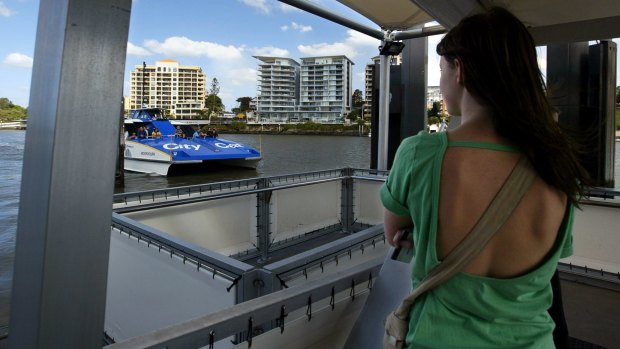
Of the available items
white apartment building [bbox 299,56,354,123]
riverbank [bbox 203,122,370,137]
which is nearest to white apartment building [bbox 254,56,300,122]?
white apartment building [bbox 299,56,354,123]

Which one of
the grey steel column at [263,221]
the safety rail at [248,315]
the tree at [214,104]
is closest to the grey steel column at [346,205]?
the grey steel column at [263,221]

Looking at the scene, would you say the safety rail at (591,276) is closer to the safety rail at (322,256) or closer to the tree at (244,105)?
the safety rail at (322,256)

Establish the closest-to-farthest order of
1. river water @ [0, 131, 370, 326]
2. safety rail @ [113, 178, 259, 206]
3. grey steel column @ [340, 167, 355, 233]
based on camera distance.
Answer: safety rail @ [113, 178, 259, 206]
river water @ [0, 131, 370, 326]
grey steel column @ [340, 167, 355, 233]

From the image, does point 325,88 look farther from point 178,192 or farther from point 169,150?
point 178,192

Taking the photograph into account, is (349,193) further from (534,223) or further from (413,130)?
(534,223)

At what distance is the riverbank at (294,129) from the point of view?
58066 millimetres

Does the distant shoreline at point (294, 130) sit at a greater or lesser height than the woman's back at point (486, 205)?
greater

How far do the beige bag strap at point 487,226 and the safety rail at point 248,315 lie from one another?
0.61 metres

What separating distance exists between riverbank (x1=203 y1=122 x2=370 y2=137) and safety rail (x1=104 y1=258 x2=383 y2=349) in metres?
54.0

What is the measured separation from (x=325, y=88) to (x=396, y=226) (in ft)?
210

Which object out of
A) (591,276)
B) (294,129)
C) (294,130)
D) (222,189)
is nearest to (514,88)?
(222,189)

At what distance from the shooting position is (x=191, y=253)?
2.02 metres

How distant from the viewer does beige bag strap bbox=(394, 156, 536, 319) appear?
795 mm

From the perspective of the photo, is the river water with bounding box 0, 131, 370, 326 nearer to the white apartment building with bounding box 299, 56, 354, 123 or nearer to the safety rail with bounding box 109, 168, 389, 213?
the safety rail with bounding box 109, 168, 389, 213
